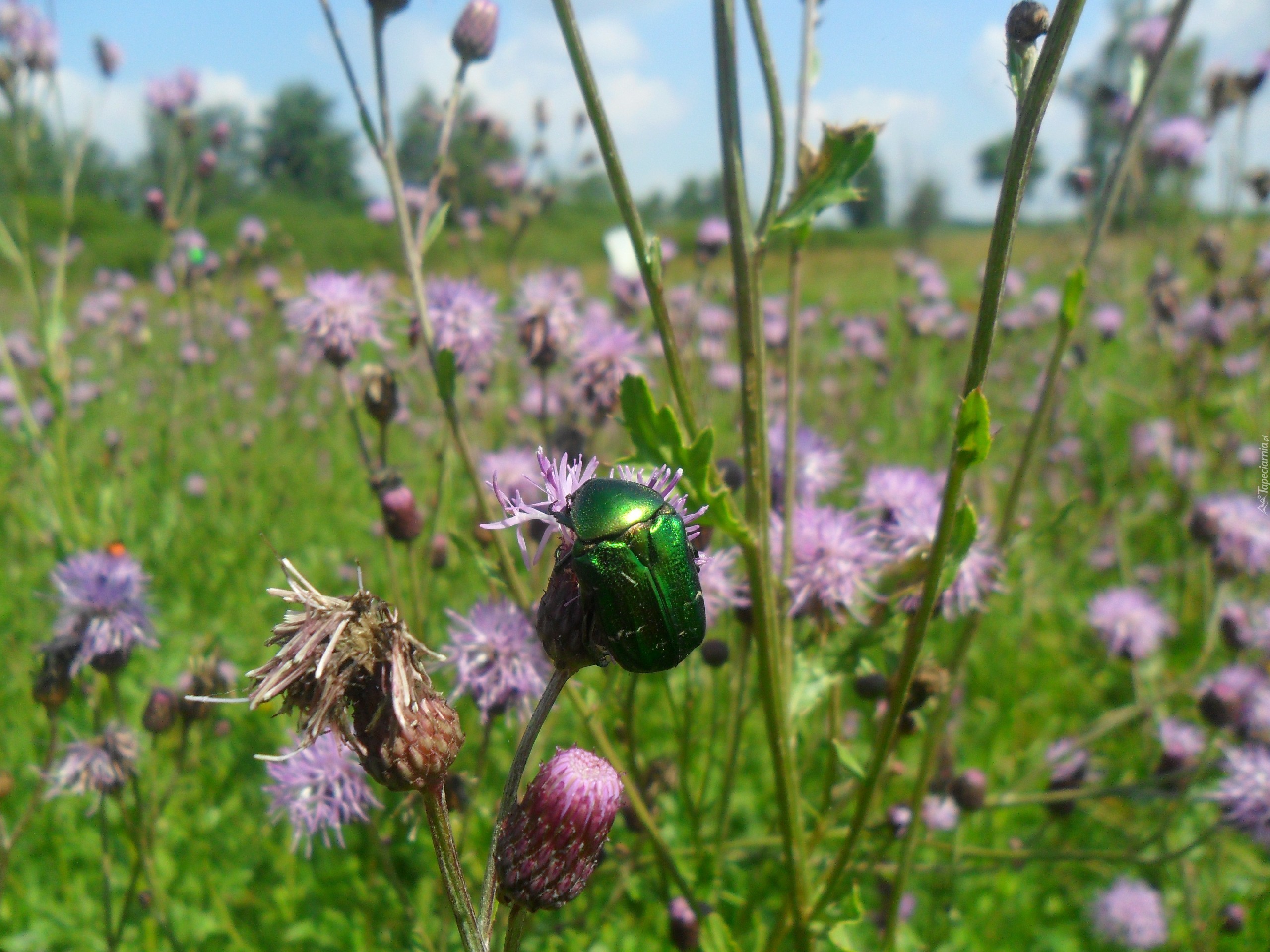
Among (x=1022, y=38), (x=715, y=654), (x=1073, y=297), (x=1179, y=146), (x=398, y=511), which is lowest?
(x=715, y=654)

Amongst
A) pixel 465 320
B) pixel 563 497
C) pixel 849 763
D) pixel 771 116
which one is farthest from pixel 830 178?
pixel 465 320

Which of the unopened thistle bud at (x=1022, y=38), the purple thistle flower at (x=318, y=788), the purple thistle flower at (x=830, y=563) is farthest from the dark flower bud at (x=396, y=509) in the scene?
the unopened thistle bud at (x=1022, y=38)

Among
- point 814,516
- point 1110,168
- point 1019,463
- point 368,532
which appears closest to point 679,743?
point 814,516

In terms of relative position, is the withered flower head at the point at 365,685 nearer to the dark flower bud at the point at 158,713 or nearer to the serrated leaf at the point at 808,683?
the serrated leaf at the point at 808,683

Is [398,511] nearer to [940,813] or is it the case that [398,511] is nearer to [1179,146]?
[940,813]

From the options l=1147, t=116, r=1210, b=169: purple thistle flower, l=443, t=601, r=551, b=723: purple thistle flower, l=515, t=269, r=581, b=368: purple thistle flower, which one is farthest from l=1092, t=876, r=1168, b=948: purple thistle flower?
l=1147, t=116, r=1210, b=169: purple thistle flower

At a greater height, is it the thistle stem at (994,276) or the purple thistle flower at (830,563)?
the thistle stem at (994,276)
